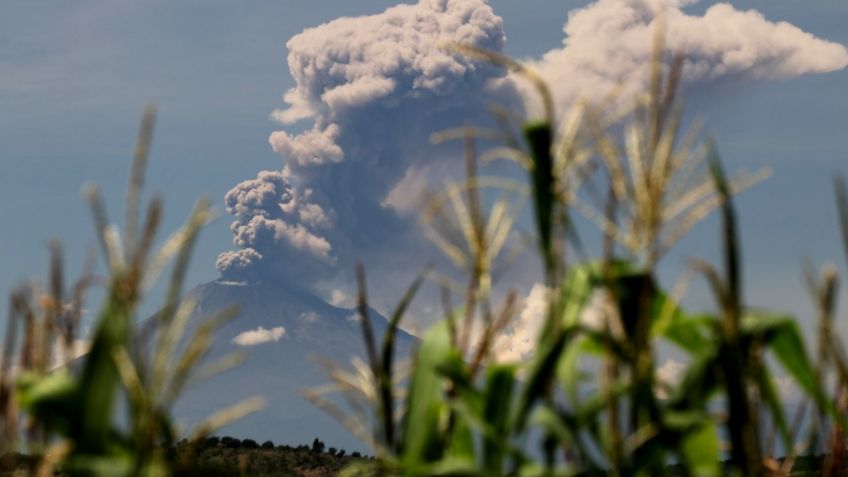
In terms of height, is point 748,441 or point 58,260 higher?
point 58,260

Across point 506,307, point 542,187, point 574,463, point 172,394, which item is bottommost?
point 574,463

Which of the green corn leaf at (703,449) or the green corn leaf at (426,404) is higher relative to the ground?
the green corn leaf at (426,404)

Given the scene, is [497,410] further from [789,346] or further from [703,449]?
[789,346]

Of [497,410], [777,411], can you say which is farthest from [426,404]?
[777,411]

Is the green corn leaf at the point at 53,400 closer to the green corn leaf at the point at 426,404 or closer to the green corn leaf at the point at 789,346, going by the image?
the green corn leaf at the point at 426,404

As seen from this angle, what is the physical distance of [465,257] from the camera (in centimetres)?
419

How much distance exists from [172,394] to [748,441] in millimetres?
1765

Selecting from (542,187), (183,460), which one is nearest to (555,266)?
(542,187)

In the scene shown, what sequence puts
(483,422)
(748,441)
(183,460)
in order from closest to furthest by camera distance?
1. (748,441)
2. (183,460)
3. (483,422)

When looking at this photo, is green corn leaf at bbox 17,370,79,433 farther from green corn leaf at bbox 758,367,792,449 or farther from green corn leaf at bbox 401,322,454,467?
green corn leaf at bbox 758,367,792,449

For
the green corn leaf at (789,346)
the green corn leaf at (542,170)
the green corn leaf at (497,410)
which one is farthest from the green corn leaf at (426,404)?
the green corn leaf at (789,346)

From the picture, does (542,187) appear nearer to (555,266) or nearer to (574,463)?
(555,266)

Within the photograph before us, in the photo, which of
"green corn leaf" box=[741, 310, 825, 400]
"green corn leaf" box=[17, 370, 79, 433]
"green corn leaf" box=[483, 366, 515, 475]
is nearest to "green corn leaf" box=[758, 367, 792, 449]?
"green corn leaf" box=[741, 310, 825, 400]

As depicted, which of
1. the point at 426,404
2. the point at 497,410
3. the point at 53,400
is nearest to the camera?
the point at 53,400
